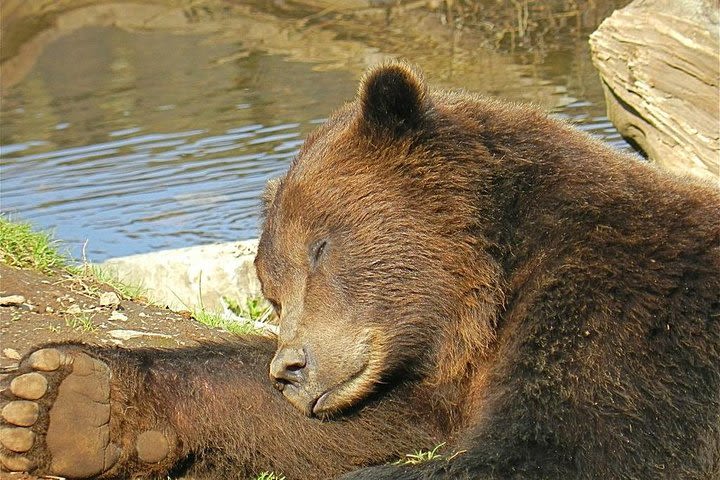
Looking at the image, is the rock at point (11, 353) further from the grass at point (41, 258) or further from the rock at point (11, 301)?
the grass at point (41, 258)

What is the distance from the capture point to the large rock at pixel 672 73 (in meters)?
8.27

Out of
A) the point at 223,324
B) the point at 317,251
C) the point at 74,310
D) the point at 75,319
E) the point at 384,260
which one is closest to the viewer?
the point at 384,260

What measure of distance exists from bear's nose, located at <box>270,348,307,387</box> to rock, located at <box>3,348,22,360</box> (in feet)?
5.22

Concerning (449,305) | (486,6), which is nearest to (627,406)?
(449,305)

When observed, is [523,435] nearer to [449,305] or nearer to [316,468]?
[449,305]

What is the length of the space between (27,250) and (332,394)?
3.07 meters

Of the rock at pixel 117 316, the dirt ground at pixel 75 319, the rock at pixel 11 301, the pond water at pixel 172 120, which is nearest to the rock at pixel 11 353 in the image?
the dirt ground at pixel 75 319

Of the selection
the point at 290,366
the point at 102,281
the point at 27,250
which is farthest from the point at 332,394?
the point at 27,250

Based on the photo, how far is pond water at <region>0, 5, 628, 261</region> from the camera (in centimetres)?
1130

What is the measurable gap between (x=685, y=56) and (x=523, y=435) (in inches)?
203

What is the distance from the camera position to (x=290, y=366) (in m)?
4.62

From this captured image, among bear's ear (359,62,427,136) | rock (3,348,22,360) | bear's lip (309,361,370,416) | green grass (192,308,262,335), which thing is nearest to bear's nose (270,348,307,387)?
bear's lip (309,361,370,416)

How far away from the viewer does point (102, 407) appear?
4609mm

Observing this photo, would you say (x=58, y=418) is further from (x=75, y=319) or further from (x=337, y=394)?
(x=75, y=319)
